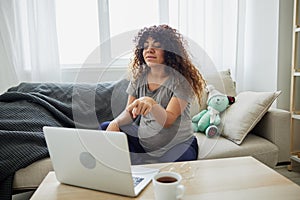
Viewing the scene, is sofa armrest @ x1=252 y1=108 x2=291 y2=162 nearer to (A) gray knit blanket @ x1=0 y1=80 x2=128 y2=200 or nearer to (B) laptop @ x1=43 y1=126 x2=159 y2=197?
(A) gray knit blanket @ x1=0 y1=80 x2=128 y2=200

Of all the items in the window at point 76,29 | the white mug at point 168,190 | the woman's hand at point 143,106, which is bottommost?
the white mug at point 168,190

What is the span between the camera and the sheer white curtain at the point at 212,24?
7.01 ft

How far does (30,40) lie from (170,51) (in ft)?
4.96

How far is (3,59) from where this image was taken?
2.05 metres

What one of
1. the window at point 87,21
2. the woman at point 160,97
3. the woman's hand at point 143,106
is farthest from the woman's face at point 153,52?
the window at point 87,21

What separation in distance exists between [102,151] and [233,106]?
112 centimetres

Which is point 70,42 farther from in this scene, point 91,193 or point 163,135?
point 91,193

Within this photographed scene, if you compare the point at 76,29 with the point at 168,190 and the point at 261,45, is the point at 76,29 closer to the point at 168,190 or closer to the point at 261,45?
A: the point at 261,45

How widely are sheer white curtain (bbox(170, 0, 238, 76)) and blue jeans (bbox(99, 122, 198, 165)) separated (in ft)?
3.72

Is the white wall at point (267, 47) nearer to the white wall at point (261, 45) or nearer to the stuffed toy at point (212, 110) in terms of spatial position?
the white wall at point (261, 45)

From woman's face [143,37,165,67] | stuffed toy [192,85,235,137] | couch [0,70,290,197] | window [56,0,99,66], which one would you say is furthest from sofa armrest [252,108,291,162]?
window [56,0,99,66]

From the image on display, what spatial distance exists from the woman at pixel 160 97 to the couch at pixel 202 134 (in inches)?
8.1

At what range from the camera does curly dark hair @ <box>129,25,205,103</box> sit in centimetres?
85

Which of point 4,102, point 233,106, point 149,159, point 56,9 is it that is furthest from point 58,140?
point 56,9
